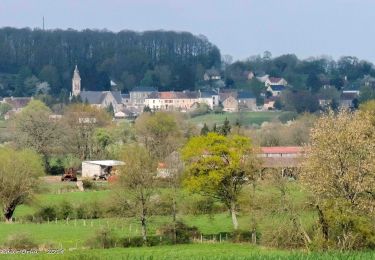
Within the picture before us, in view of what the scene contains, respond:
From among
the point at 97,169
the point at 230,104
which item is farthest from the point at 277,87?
the point at 97,169

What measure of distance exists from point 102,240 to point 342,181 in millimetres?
8684

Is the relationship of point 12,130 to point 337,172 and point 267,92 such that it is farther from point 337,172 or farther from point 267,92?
point 267,92

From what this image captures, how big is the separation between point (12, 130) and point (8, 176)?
86.7 feet

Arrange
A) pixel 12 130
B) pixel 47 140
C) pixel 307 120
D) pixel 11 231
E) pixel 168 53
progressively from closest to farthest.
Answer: pixel 11 231
pixel 47 140
pixel 12 130
pixel 307 120
pixel 168 53

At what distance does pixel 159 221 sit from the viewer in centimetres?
3653

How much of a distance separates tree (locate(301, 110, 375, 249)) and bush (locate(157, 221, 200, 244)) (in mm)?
5651

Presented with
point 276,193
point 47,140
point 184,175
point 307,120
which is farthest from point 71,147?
point 276,193

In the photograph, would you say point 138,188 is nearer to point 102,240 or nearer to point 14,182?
point 102,240

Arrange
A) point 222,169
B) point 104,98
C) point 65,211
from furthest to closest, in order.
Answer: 1. point 104,98
2. point 65,211
3. point 222,169

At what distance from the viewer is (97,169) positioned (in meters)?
58.1

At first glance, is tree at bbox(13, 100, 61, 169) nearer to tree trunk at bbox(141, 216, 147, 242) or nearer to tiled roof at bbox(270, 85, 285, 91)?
tree trunk at bbox(141, 216, 147, 242)

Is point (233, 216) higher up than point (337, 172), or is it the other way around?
point (337, 172)

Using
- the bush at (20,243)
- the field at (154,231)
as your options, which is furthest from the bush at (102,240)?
the bush at (20,243)

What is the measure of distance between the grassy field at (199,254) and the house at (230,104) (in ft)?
330
